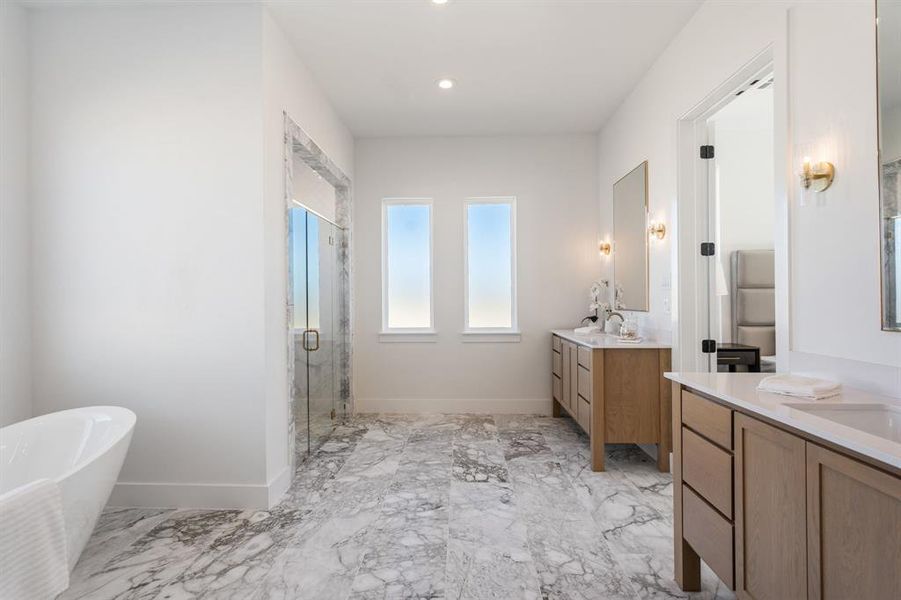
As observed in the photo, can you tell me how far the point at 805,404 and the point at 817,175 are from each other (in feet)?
3.03

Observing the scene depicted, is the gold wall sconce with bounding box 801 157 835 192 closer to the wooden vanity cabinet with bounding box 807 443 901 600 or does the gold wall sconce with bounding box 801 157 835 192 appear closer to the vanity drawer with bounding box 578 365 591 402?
the wooden vanity cabinet with bounding box 807 443 901 600

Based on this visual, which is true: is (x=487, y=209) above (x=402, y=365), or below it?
above

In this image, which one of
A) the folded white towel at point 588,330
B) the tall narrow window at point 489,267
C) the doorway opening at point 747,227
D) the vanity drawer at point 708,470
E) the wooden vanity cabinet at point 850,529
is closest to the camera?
the wooden vanity cabinet at point 850,529

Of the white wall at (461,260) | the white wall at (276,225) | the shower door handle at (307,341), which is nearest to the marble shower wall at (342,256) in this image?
the white wall at (461,260)

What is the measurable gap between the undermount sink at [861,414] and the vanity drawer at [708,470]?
30 centimetres

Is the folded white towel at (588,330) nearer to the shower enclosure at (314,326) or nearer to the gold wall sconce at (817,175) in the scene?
the shower enclosure at (314,326)

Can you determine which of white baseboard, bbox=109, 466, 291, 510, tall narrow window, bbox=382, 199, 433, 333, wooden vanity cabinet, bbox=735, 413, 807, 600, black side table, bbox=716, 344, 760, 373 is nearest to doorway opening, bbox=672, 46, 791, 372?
black side table, bbox=716, 344, 760, 373

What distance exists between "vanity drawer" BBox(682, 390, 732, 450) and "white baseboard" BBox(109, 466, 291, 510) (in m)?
2.24

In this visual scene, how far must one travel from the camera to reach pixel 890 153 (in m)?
1.51

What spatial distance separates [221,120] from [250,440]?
1.83m

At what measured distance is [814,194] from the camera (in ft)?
6.08

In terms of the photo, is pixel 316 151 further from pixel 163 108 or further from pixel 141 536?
pixel 141 536

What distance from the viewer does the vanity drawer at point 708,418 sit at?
62.6 inches

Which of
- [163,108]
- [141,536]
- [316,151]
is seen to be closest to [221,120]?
[163,108]
